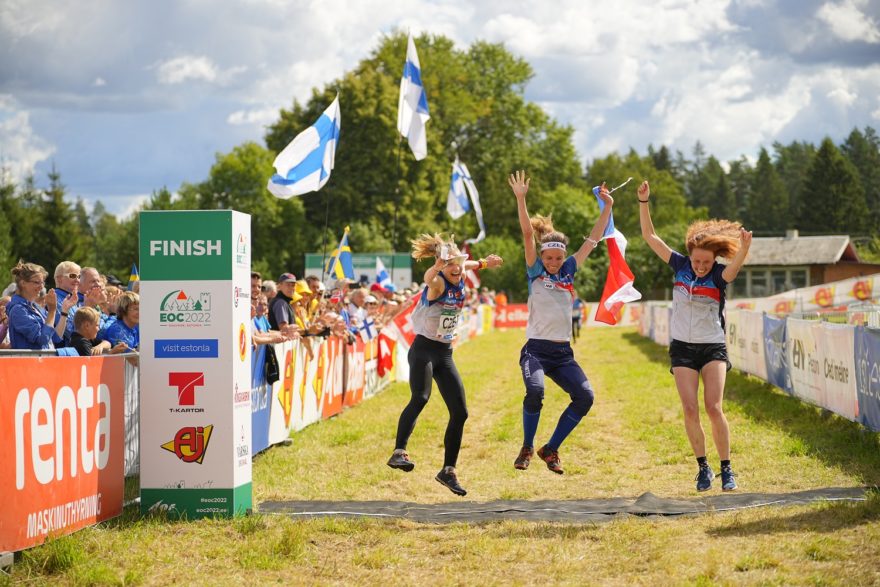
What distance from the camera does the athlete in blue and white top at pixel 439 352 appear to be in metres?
8.70

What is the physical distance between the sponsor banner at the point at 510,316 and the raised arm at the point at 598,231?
44.6m

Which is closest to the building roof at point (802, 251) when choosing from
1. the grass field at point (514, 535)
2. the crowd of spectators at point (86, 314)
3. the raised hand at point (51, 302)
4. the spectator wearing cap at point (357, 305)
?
the spectator wearing cap at point (357, 305)

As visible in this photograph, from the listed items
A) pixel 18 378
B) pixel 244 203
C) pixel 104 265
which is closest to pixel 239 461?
pixel 18 378

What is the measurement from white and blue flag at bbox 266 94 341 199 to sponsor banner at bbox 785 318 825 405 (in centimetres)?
702

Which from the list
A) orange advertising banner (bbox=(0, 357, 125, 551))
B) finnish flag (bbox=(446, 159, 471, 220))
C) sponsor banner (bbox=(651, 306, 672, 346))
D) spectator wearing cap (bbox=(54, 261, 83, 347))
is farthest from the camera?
sponsor banner (bbox=(651, 306, 672, 346))

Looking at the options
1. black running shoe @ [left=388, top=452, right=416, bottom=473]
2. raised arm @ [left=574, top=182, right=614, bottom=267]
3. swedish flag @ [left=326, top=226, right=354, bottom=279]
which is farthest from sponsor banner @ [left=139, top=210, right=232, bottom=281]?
swedish flag @ [left=326, top=226, right=354, bottom=279]

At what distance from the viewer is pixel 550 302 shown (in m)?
8.78

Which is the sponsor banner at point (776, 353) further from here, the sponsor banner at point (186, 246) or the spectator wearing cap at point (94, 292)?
the sponsor banner at point (186, 246)

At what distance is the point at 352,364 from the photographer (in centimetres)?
1722

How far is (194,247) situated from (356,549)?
2.62 metres

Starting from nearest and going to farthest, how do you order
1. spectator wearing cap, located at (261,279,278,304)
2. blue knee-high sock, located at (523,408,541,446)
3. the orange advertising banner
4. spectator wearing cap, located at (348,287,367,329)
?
1. the orange advertising banner
2. blue knee-high sock, located at (523,408,541,446)
3. spectator wearing cap, located at (261,279,278,304)
4. spectator wearing cap, located at (348,287,367,329)

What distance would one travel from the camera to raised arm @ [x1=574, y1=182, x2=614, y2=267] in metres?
8.91

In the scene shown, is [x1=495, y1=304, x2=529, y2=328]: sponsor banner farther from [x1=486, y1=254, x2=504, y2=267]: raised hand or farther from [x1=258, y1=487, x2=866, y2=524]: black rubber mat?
[x1=258, y1=487, x2=866, y2=524]: black rubber mat

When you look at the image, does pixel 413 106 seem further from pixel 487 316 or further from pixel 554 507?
pixel 487 316
